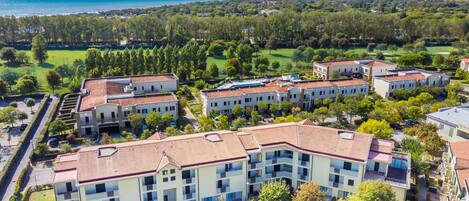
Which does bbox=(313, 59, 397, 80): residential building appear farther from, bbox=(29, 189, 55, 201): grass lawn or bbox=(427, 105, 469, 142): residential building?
bbox=(29, 189, 55, 201): grass lawn

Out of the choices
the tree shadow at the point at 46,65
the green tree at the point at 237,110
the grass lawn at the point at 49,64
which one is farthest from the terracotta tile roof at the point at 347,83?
the tree shadow at the point at 46,65

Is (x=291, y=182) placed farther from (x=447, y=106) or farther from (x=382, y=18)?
(x=382, y=18)

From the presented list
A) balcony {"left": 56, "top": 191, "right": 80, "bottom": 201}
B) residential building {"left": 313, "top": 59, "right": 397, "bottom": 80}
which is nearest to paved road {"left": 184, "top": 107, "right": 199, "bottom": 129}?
balcony {"left": 56, "top": 191, "right": 80, "bottom": 201}

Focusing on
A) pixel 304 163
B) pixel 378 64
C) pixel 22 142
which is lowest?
pixel 22 142

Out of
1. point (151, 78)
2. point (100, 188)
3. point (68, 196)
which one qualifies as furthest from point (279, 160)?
point (151, 78)

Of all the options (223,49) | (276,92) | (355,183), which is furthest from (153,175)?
(223,49)

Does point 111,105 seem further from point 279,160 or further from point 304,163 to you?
point 304,163
